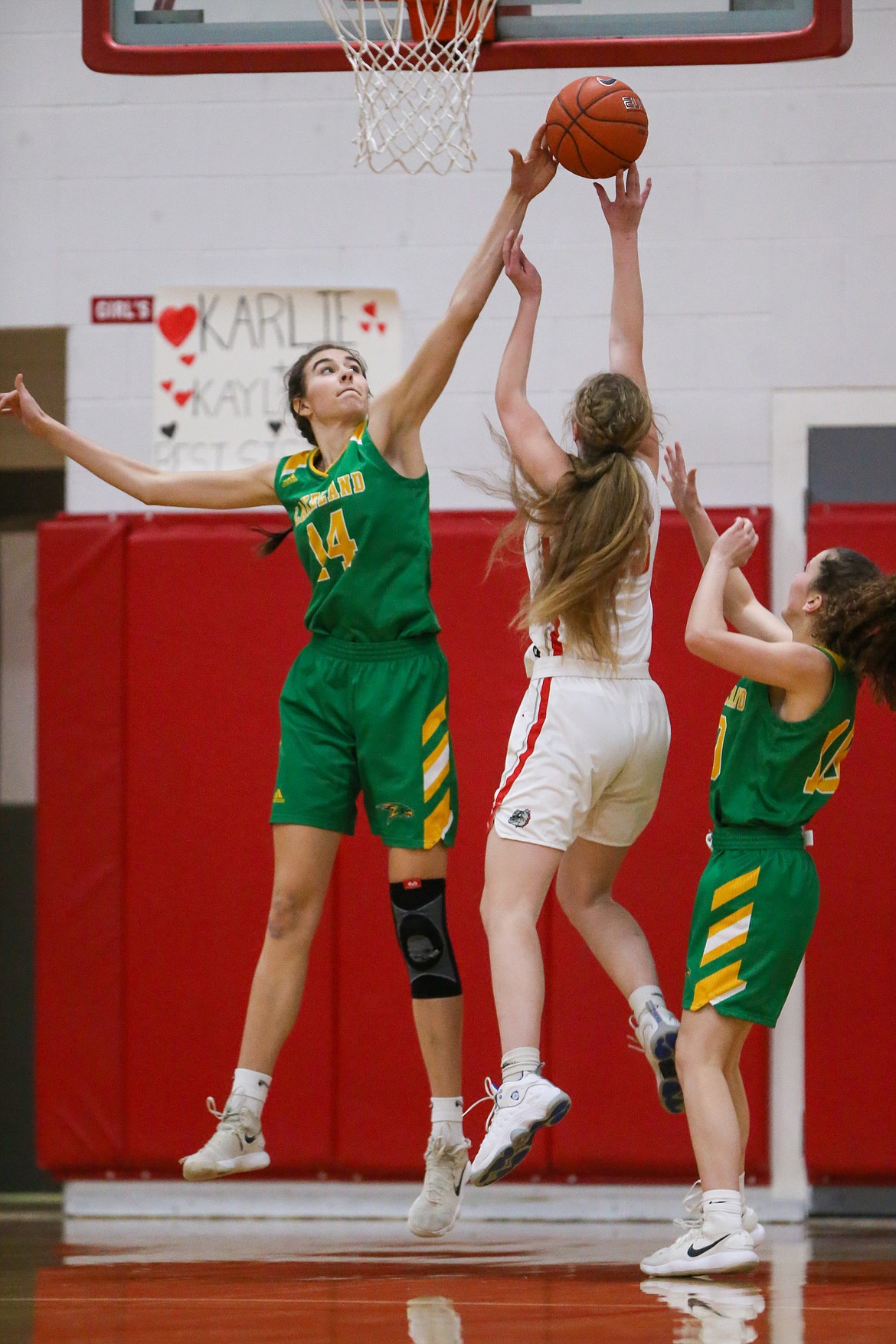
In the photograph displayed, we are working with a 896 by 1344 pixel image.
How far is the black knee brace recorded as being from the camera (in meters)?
4.19

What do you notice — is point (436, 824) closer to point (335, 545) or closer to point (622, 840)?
point (622, 840)

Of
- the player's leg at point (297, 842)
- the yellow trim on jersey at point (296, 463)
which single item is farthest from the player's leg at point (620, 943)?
the yellow trim on jersey at point (296, 463)

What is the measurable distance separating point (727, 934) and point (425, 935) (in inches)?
31.2

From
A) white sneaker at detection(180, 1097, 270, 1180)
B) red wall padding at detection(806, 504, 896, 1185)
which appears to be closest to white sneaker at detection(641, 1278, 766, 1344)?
white sneaker at detection(180, 1097, 270, 1180)

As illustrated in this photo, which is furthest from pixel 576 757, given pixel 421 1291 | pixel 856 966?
pixel 856 966

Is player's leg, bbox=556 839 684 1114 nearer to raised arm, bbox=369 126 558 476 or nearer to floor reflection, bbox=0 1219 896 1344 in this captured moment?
floor reflection, bbox=0 1219 896 1344

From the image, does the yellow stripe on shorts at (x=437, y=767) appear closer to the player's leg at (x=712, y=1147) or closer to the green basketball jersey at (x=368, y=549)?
the green basketball jersey at (x=368, y=549)

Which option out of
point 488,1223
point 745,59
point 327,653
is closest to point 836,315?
point 745,59

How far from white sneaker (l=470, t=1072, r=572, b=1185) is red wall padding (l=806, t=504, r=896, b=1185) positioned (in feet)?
7.55

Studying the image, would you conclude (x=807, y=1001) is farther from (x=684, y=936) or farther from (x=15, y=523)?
(x=15, y=523)

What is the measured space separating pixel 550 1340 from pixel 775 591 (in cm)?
331

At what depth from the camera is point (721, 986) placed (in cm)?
381

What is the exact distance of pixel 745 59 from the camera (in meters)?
4.50

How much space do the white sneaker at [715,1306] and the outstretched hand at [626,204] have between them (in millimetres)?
2526
